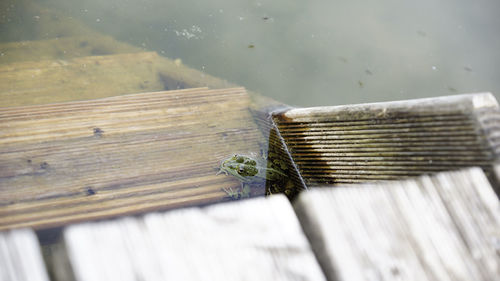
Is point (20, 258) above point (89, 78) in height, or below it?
below

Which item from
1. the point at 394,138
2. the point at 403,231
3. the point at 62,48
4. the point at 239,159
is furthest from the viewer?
the point at 62,48

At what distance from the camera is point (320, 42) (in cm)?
460

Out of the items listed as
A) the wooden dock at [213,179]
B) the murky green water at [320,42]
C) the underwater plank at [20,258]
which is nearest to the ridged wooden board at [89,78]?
the wooden dock at [213,179]

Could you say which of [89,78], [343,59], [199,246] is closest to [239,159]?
[89,78]

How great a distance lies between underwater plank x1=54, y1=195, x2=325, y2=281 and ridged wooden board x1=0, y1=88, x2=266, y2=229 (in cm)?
126

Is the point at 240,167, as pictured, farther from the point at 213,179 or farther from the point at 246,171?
the point at 213,179

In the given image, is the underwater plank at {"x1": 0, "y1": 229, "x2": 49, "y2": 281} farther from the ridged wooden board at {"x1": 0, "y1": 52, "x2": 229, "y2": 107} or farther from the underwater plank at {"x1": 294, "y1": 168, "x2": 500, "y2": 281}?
the ridged wooden board at {"x1": 0, "y1": 52, "x2": 229, "y2": 107}

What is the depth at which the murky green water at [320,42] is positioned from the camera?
166 inches

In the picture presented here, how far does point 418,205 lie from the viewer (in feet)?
3.43

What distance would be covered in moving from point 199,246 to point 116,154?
1.65m

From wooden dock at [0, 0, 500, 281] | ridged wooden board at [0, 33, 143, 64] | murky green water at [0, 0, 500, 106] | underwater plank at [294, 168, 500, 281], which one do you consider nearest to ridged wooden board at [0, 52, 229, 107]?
wooden dock at [0, 0, 500, 281]

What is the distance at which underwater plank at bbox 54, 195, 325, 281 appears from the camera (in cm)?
78

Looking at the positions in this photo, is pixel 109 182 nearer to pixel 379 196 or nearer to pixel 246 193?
pixel 246 193

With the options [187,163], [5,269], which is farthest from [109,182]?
[5,269]
